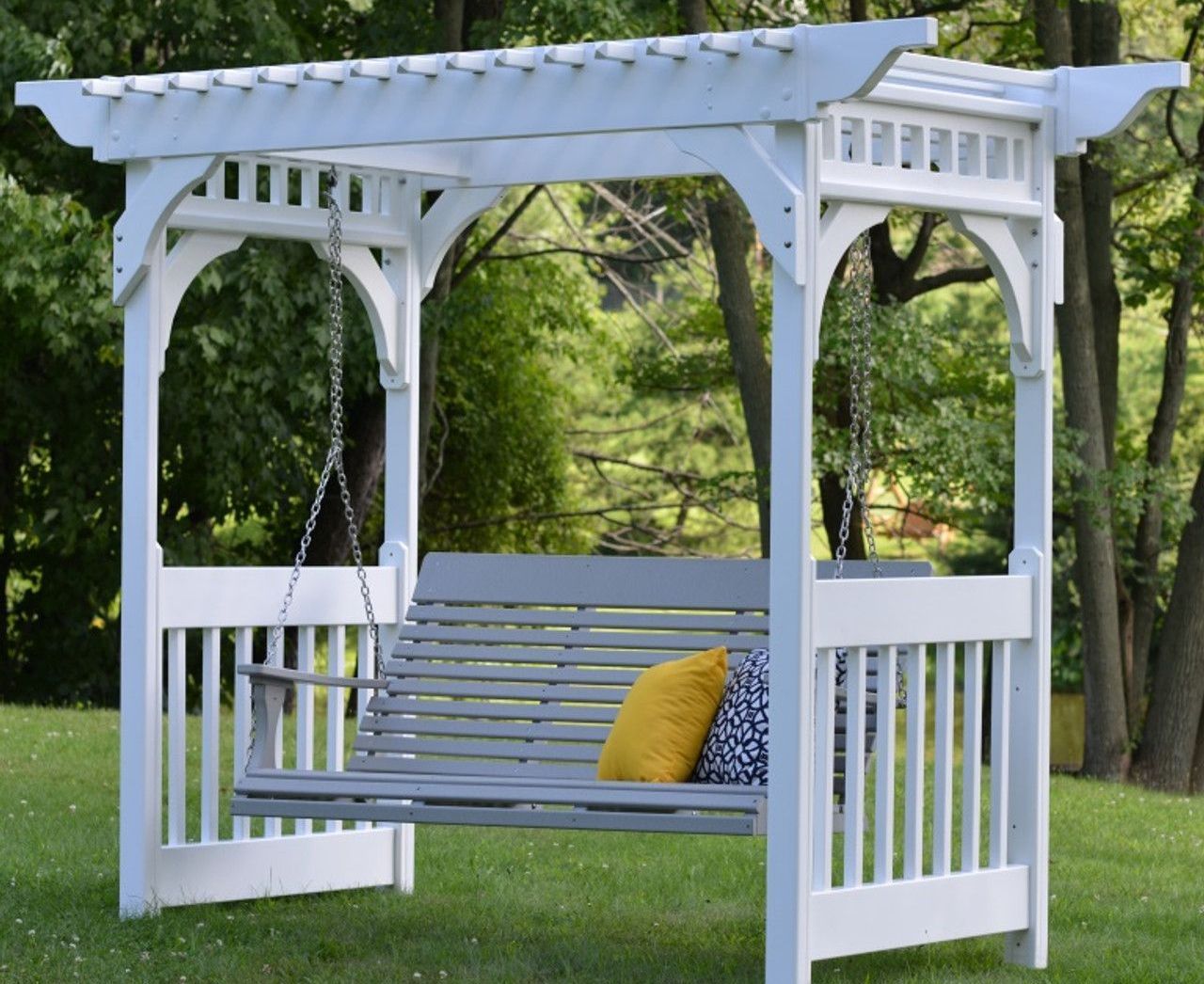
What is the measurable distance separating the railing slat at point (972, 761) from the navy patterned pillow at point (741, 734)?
0.45 metres

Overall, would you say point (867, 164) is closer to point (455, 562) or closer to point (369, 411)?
point (455, 562)

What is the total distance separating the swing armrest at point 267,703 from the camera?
16.5 feet

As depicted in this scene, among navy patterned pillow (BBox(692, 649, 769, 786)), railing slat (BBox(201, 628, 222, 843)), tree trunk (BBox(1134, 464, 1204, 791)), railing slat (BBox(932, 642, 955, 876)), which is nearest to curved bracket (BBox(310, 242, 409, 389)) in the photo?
railing slat (BBox(201, 628, 222, 843))

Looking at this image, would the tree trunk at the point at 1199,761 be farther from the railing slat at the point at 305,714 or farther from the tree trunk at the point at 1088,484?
the railing slat at the point at 305,714

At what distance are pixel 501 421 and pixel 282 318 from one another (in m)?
3.97

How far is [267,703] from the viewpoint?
5.12 m

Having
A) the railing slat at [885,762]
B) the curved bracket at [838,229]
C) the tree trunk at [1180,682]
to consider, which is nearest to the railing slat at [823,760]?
the railing slat at [885,762]

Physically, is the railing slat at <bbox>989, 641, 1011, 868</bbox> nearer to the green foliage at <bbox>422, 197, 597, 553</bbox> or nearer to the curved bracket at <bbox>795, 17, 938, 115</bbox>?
the curved bracket at <bbox>795, 17, 938, 115</bbox>

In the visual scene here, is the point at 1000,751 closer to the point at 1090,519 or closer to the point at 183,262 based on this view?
the point at 183,262

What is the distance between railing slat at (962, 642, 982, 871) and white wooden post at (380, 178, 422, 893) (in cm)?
177

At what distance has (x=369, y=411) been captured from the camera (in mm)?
11781

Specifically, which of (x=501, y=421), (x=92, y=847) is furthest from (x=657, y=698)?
(x=501, y=421)

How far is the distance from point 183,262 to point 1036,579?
2.23 metres

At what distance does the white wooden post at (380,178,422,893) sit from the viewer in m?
5.85
